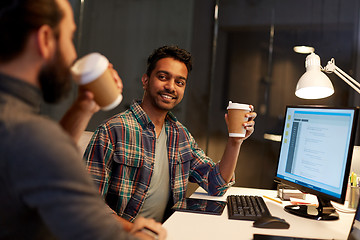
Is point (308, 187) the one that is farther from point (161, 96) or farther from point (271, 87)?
point (271, 87)

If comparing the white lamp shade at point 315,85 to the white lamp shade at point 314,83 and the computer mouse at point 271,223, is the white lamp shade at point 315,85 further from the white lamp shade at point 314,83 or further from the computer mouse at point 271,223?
the computer mouse at point 271,223

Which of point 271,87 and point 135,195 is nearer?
point 135,195

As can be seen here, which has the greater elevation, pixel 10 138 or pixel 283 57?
pixel 283 57

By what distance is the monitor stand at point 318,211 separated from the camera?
1.31 meters

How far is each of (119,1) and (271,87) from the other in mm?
1741

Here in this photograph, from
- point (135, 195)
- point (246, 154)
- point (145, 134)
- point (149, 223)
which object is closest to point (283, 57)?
point (246, 154)

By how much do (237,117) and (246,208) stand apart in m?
0.37

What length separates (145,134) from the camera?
1.71 meters

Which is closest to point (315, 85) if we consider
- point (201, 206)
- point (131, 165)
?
point (201, 206)

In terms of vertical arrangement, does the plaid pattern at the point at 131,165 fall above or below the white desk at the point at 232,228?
above

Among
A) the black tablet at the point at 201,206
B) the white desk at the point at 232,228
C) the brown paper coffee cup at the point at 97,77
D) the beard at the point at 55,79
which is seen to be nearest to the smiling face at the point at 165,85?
the black tablet at the point at 201,206

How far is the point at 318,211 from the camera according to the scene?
4.40 ft

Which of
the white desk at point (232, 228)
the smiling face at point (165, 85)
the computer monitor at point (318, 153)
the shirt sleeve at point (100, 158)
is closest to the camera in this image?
the white desk at point (232, 228)

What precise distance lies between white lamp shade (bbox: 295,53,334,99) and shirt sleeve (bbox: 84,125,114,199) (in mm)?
947
